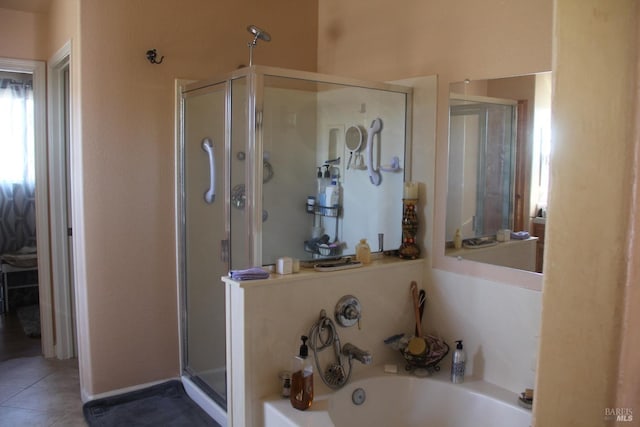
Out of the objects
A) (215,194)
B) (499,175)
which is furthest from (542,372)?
(215,194)

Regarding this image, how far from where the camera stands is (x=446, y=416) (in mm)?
2320

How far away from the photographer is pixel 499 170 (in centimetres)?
229

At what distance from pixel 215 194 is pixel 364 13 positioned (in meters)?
1.40

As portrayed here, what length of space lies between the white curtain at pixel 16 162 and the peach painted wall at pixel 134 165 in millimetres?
2530

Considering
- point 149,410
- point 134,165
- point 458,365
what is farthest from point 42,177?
point 458,365

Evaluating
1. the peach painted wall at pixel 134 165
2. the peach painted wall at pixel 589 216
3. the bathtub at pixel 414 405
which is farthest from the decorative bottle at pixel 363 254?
the peach painted wall at pixel 589 216

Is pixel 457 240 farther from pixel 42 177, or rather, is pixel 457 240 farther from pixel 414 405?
pixel 42 177

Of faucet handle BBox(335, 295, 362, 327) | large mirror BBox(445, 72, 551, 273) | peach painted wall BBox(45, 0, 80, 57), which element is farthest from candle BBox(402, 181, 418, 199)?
peach painted wall BBox(45, 0, 80, 57)

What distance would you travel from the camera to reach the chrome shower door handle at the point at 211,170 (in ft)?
9.05

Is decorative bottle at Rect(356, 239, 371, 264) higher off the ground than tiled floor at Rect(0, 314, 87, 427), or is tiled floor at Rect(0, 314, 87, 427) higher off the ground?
decorative bottle at Rect(356, 239, 371, 264)

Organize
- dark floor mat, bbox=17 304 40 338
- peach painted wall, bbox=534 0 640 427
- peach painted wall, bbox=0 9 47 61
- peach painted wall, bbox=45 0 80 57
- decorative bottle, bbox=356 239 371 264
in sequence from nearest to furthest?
1. peach painted wall, bbox=534 0 640 427
2. decorative bottle, bbox=356 239 371 264
3. peach painted wall, bbox=45 0 80 57
4. peach painted wall, bbox=0 9 47 61
5. dark floor mat, bbox=17 304 40 338

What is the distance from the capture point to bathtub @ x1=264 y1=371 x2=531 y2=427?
6.93 ft

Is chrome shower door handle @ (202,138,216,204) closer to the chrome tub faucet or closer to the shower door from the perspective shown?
the shower door

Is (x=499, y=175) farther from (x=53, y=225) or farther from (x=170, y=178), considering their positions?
(x=53, y=225)
